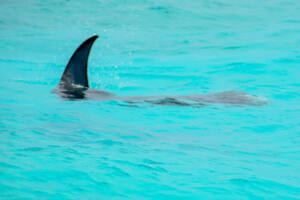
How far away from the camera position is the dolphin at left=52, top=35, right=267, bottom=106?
686 cm

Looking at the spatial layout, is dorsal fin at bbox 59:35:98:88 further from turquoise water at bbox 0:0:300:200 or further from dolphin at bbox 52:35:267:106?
turquoise water at bbox 0:0:300:200

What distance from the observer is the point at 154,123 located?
20.0 feet

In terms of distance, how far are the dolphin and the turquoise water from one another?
17 centimetres

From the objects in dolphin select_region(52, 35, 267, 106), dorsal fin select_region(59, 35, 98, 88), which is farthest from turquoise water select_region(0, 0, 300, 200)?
dorsal fin select_region(59, 35, 98, 88)

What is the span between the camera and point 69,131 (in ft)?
17.8

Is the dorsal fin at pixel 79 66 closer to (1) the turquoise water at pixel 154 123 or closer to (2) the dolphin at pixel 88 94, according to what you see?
(2) the dolphin at pixel 88 94

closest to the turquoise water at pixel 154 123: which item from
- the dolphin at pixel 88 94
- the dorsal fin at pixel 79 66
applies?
the dolphin at pixel 88 94

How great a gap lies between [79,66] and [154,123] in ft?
4.98

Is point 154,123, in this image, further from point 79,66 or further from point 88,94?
point 79,66

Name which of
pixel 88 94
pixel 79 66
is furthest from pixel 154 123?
pixel 79 66

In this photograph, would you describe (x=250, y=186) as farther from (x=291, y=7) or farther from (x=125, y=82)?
(x=291, y=7)

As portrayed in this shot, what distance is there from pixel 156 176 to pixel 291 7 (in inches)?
619

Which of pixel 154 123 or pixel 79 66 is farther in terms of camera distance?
pixel 79 66

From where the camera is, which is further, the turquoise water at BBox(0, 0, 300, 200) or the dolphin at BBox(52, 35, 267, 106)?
the dolphin at BBox(52, 35, 267, 106)
